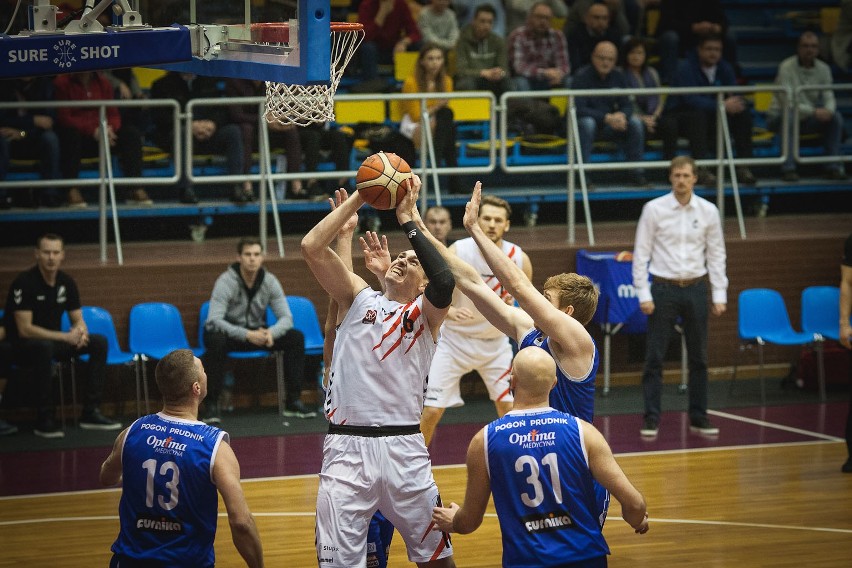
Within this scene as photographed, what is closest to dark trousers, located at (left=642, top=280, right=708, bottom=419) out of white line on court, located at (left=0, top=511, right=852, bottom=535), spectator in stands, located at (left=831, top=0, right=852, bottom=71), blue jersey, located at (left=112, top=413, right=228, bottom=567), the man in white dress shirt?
the man in white dress shirt

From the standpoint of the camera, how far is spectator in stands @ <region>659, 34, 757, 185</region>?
44.2 feet

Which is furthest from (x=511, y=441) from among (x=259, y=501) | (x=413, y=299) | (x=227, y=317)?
(x=227, y=317)

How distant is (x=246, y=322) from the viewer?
1109 cm

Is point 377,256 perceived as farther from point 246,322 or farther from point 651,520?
point 246,322

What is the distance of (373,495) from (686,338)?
5542 millimetres

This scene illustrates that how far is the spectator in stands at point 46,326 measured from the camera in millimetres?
10469

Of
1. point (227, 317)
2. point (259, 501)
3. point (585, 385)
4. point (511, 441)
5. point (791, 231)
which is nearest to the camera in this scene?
point (511, 441)

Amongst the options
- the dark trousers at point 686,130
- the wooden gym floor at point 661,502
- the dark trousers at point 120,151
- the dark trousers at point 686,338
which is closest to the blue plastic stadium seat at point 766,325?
the wooden gym floor at point 661,502

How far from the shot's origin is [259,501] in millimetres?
8688

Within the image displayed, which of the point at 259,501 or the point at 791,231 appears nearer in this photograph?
the point at 259,501

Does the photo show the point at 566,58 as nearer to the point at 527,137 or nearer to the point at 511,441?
the point at 527,137

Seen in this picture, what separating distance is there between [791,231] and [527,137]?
3021mm

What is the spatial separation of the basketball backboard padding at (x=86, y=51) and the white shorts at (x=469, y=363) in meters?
4.41

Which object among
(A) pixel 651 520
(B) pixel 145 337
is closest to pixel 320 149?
(B) pixel 145 337
